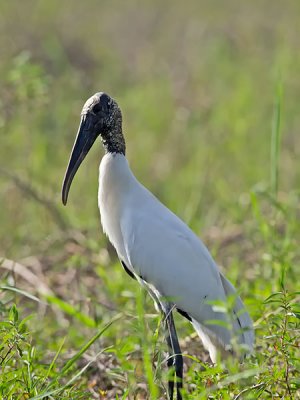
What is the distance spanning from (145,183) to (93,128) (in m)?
3.46

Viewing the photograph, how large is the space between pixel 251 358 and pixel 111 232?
2.96 ft

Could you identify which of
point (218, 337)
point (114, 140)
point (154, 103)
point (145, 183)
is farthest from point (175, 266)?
point (154, 103)

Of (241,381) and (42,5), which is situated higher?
(42,5)

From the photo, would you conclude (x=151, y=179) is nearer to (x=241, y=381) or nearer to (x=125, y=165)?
(x=125, y=165)

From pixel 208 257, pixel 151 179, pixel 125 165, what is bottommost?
pixel 151 179

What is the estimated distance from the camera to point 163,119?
843 centimetres

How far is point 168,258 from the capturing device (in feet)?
13.2

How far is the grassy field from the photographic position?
347cm

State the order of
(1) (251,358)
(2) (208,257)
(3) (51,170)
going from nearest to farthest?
(1) (251,358)
(2) (208,257)
(3) (51,170)

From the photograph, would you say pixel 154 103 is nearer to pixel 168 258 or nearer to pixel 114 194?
pixel 114 194

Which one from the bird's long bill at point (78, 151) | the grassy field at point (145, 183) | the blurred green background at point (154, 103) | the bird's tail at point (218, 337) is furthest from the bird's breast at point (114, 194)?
the blurred green background at point (154, 103)

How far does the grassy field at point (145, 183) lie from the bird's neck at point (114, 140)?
0.68 m

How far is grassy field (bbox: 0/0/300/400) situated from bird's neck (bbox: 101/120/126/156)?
2.24ft

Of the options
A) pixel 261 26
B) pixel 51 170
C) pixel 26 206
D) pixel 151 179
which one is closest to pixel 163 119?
pixel 151 179
